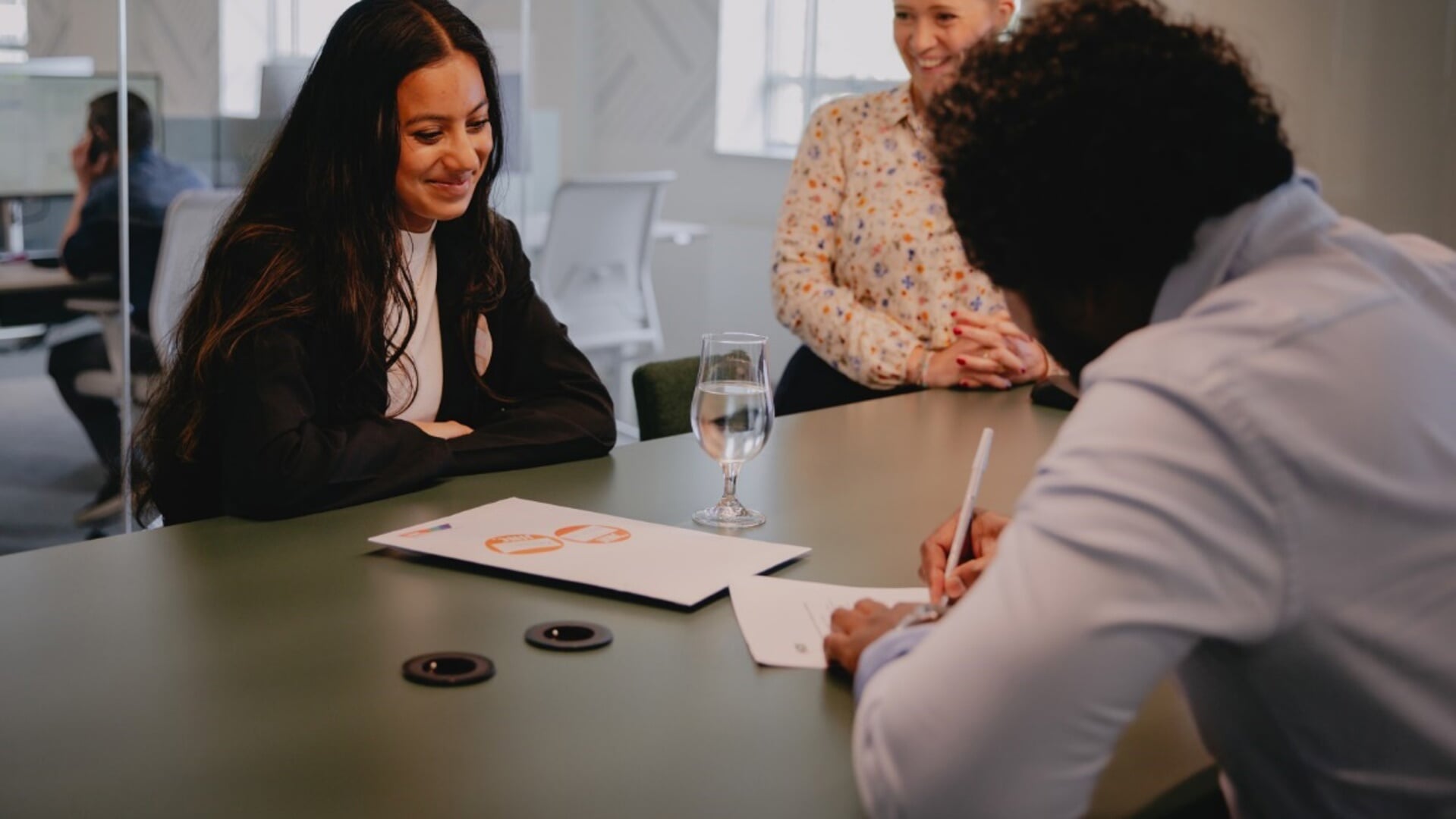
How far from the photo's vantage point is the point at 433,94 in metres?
1.97

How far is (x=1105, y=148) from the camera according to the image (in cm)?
86

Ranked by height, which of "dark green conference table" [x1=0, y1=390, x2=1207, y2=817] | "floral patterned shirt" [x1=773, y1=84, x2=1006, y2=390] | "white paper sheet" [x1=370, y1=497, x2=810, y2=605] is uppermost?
"floral patterned shirt" [x1=773, y1=84, x2=1006, y2=390]

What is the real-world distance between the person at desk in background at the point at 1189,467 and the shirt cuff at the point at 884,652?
0.16 meters

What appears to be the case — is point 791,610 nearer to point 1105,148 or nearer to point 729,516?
point 729,516

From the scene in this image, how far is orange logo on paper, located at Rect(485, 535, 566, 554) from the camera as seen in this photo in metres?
1.46

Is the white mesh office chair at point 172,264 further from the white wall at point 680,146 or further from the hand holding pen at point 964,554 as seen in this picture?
the white wall at point 680,146

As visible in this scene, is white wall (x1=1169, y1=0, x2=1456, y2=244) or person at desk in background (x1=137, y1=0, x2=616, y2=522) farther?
white wall (x1=1169, y1=0, x2=1456, y2=244)

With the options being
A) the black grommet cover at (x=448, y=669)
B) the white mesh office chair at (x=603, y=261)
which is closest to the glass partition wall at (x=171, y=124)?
the white mesh office chair at (x=603, y=261)

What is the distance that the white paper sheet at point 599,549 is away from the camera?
54.8 inches

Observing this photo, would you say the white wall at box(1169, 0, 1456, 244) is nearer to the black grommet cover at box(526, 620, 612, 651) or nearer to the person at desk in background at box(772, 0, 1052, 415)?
the person at desk in background at box(772, 0, 1052, 415)

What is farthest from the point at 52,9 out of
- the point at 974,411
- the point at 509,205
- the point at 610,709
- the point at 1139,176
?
the point at 1139,176

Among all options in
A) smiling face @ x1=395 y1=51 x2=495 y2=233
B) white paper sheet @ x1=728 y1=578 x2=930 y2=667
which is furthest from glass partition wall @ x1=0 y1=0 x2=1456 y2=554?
white paper sheet @ x1=728 y1=578 x2=930 y2=667

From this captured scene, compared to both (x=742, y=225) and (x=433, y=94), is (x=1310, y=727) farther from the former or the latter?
(x=742, y=225)

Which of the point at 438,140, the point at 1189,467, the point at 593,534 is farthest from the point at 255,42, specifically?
the point at 1189,467
